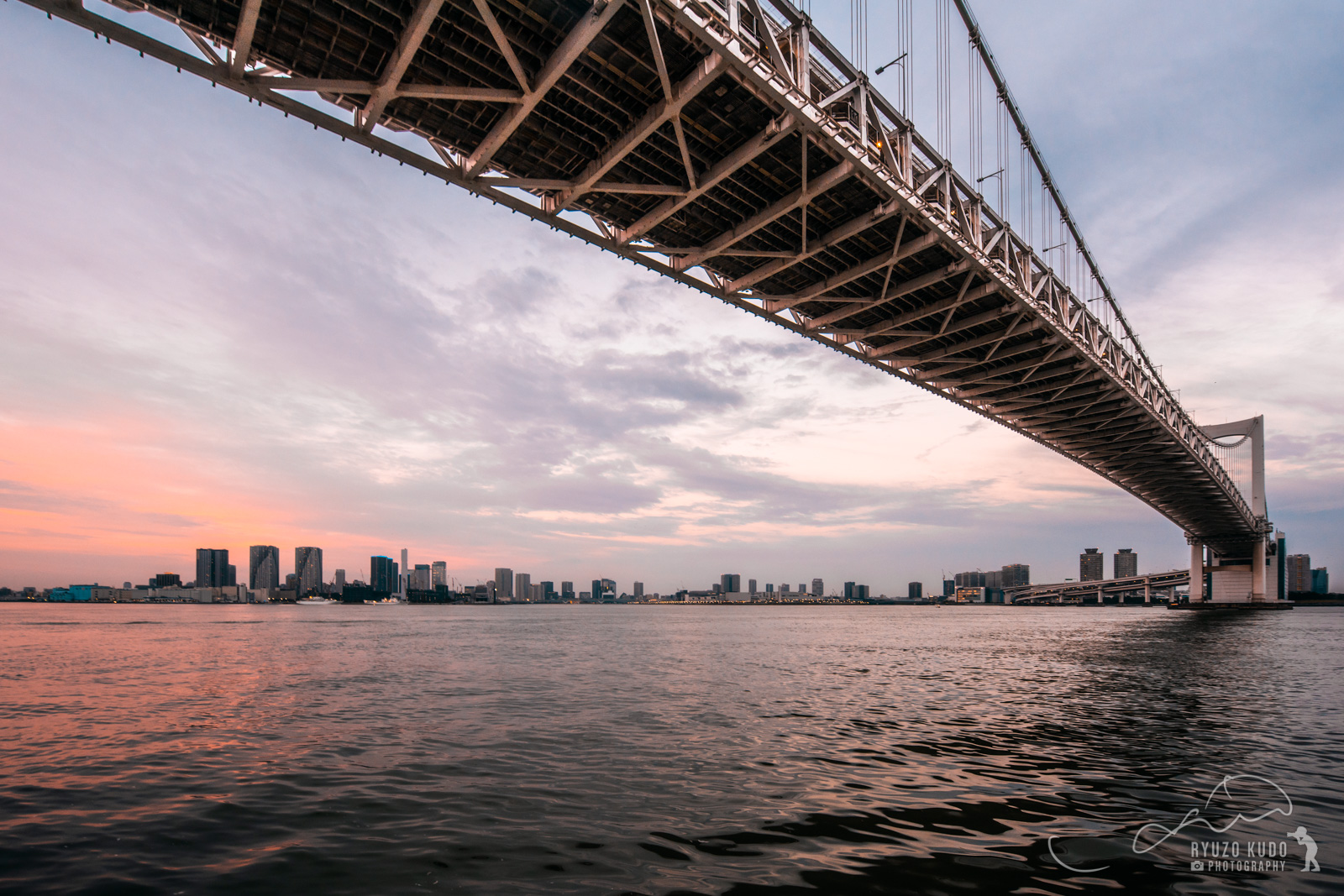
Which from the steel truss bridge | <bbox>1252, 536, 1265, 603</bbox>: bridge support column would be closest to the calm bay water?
the steel truss bridge

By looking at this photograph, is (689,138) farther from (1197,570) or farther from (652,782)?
(1197,570)

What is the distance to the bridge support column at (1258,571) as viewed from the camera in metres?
96.7

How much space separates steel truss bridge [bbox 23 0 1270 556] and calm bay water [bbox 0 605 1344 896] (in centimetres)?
1603

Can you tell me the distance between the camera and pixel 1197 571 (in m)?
107

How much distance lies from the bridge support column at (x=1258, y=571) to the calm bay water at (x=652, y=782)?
326 feet

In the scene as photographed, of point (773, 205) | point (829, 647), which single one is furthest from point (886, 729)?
point (829, 647)

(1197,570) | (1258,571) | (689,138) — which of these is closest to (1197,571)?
(1197,570)

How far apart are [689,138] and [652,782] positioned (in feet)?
69.9

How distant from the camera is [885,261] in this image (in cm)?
2941
